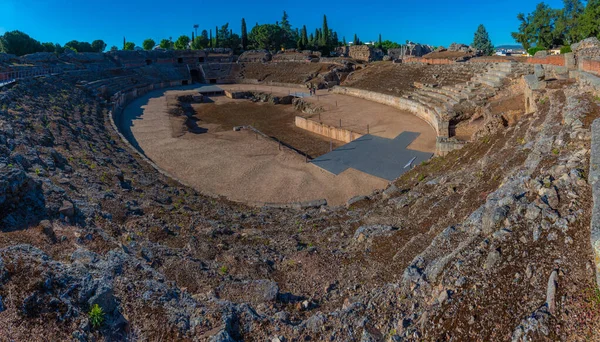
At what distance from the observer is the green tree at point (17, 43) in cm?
4844

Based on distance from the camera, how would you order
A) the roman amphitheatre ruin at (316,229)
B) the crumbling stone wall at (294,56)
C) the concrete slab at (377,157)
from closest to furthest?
the roman amphitheatre ruin at (316,229)
the concrete slab at (377,157)
the crumbling stone wall at (294,56)

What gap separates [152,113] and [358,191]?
24146 mm

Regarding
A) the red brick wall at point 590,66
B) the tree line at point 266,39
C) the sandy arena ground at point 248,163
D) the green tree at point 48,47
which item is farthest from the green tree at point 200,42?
the red brick wall at point 590,66

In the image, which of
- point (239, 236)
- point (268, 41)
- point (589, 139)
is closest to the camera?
point (589, 139)

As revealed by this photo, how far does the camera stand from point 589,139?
709 cm

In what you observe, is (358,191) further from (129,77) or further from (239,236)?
(129,77)

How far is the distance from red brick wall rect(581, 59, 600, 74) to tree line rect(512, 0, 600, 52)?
52.0ft

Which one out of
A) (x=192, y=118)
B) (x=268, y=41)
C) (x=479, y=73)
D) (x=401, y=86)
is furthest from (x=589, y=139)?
(x=268, y=41)

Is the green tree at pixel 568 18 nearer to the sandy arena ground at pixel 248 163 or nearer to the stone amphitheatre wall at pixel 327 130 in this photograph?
the sandy arena ground at pixel 248 163

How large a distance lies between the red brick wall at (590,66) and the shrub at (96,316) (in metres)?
17.1

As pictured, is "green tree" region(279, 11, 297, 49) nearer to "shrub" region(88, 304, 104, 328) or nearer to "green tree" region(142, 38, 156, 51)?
"green tree" region(142, 38, 156, 51)

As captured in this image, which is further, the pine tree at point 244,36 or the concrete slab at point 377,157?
the pine tree at point 244,36

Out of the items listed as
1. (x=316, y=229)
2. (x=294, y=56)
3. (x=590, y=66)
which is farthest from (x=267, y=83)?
(x=316, y=229)

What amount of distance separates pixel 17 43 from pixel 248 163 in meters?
51.6
